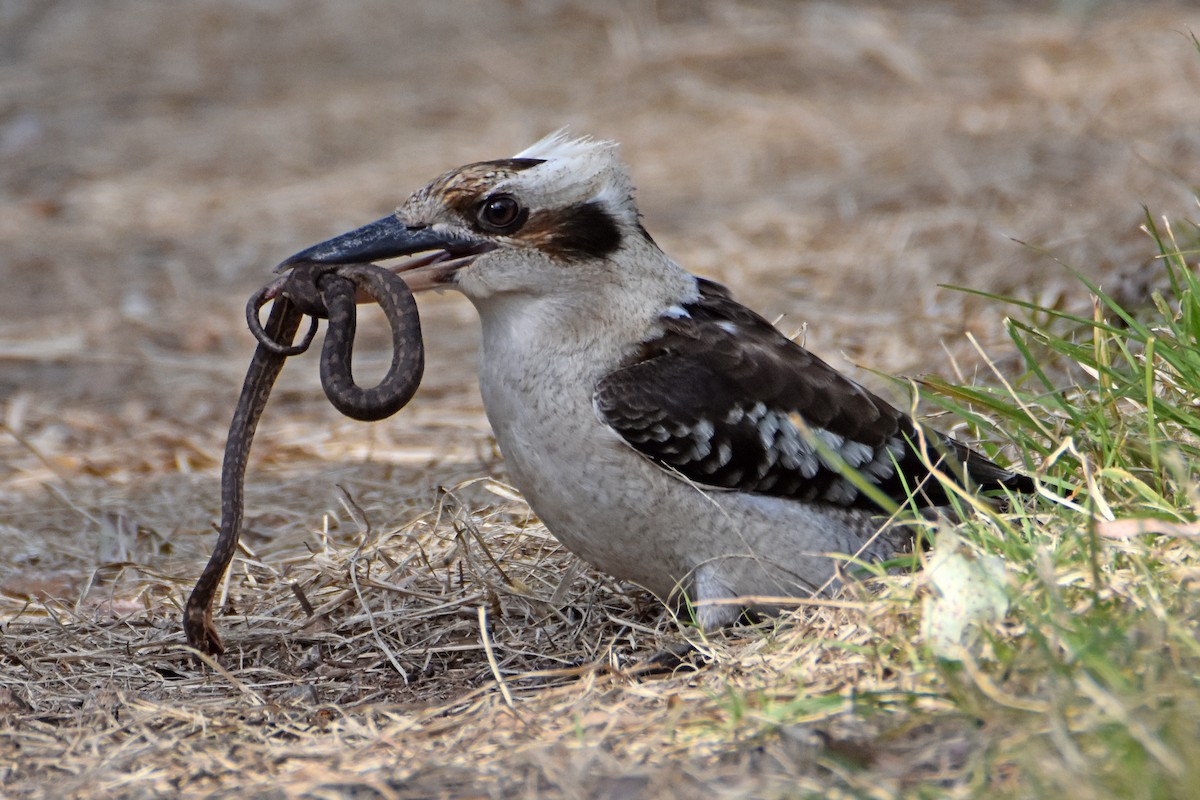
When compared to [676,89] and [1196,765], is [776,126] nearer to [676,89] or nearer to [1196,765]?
[676,89]

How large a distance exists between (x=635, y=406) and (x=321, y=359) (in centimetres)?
74

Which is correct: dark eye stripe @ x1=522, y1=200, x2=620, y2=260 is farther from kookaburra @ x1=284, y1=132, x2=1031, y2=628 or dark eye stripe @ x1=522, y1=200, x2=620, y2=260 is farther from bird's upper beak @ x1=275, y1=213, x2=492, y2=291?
bird's upper beak @ x1=275, y1=213, x2=492, y2=291

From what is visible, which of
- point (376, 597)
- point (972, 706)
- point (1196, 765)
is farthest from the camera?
point (376, 597)

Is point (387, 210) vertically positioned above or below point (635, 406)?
above

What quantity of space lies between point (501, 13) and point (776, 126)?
3.75 meters

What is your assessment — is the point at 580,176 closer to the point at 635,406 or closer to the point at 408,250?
the point at 408,250

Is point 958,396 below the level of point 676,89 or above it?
below

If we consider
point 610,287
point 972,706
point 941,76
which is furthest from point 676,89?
point 972,706

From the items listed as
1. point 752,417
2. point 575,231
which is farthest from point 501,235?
point 752,417

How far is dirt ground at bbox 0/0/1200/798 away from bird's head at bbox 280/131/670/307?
0.84 m

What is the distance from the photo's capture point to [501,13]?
41.2 feet

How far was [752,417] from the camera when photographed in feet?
11.7

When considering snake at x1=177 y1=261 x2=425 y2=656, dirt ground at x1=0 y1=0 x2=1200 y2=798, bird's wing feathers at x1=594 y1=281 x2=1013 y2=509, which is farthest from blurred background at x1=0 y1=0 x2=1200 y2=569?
snake at x1=177 y1=261 x2=425 y2=656

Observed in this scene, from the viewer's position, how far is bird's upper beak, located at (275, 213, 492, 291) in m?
3.59
